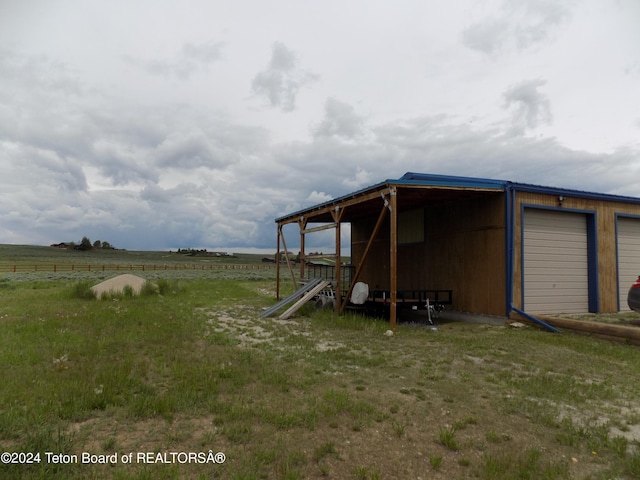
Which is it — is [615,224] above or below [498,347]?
above

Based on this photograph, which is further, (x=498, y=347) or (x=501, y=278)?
(x=501, y=278)

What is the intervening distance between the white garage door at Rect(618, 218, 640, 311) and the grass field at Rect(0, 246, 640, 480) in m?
5.82

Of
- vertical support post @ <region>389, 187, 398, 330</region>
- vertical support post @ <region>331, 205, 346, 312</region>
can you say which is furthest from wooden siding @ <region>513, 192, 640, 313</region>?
vertical support post @ <region>331, 205, 346, 312</region>

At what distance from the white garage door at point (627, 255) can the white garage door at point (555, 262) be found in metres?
1.57

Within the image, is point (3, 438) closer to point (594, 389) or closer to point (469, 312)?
point (594, 389)

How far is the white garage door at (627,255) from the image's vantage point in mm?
12521

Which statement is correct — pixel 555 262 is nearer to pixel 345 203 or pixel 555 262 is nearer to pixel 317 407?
pixel 345 203

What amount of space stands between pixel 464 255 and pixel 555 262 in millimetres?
2614

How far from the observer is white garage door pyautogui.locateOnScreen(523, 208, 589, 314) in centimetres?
1090

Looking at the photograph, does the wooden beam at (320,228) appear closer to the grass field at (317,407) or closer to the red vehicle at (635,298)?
the grass field at (317,407)

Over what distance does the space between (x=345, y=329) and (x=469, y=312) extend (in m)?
4.01

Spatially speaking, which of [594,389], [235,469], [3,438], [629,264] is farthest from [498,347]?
[629,264]

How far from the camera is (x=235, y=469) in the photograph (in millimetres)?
3107

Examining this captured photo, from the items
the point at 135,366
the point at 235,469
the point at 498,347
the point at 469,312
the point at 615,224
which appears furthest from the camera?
the point at 615,224
